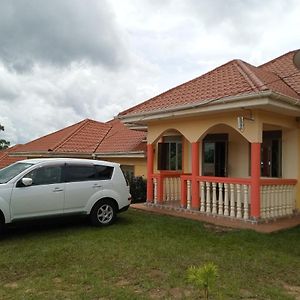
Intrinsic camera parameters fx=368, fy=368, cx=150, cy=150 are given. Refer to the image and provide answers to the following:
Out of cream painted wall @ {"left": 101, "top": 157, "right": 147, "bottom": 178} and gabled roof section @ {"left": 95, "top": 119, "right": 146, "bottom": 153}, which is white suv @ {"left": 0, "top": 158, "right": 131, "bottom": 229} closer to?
cream painted wall @ {"left": 101, "top": 157, "right": 147, "bottom": 178}

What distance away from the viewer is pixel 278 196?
33.8 ft

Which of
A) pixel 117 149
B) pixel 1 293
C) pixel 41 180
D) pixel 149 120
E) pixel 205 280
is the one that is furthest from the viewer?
pixel 117 149

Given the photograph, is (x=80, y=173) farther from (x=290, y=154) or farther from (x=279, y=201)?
(x=290, y=154)

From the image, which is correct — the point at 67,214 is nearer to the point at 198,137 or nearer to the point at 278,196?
the point at 198,137

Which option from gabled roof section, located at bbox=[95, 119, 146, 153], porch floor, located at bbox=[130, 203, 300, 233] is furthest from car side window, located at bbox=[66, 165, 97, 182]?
gabled roof section, located at bbox=[95, 119, 146, 153]

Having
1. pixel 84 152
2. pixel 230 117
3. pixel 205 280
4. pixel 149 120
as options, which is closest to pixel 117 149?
pixel 84 152

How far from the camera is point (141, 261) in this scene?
6.27 m

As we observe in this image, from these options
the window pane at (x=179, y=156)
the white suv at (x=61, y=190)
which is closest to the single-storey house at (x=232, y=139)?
the window pane at (x=179, y=156)

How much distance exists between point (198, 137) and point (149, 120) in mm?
2077

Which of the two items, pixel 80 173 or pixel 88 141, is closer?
pixel 80 173

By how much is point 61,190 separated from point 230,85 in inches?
222

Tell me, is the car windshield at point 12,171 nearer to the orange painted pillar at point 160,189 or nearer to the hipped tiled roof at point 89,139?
the orange painted pillar at point 160,189

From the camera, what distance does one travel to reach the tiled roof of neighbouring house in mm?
10047

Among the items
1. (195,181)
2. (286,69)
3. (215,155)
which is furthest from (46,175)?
(286,69)
